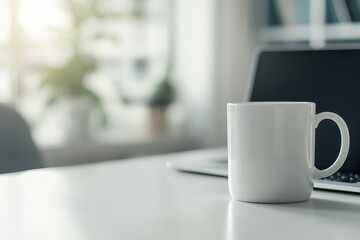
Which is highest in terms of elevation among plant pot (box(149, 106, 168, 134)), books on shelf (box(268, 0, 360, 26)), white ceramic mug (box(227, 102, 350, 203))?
books on shelf (box(268, 0, 360, 26))

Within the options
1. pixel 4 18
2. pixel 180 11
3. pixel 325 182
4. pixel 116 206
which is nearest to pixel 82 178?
pixel 116 206

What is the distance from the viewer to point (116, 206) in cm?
83

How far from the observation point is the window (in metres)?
2.65

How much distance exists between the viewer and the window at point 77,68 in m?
2.65

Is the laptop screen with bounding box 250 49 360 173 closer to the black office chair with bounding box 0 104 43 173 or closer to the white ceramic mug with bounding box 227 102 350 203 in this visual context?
the white ceramic mug with bounding box 227 102 350 203

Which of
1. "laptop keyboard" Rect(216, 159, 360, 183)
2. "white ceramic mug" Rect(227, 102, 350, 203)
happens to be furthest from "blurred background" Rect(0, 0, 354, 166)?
"white ceramic mug" Rect(227, 102, 350, 203)

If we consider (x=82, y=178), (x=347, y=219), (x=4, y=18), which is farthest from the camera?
(x=4, y=18)

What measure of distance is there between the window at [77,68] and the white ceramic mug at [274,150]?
174 cm

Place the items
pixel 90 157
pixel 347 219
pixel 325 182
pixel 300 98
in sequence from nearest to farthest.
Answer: pixel 347 219, pixel 325 182, pixel 300 98, pixel 90 157

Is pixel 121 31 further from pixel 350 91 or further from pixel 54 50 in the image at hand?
pixel 350 91

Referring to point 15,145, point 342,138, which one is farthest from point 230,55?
point 342,138

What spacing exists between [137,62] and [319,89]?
196 cm

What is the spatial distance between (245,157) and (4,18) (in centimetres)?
196

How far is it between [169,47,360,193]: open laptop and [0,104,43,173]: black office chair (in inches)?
12.7
